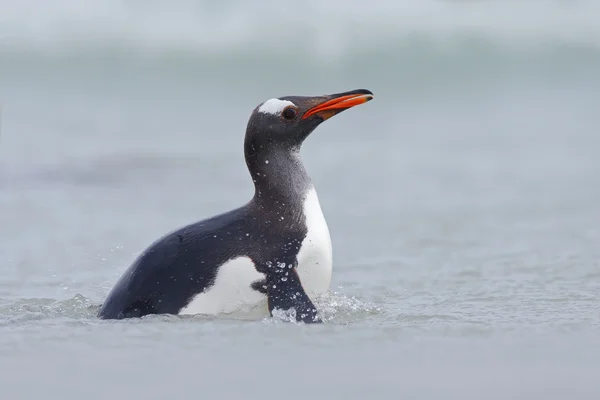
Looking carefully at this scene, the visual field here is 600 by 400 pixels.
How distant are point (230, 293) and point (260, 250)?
0.87 feet

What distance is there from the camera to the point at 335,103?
6438 millimetres

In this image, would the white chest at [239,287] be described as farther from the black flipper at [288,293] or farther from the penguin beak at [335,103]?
the penguin beak at [335,103]

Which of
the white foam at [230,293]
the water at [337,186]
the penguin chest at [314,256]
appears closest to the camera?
the water at [337,186]

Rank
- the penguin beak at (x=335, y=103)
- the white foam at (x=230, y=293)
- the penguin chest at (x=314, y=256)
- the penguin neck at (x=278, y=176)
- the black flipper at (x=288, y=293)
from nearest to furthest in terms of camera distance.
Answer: the black flipper at (x=288, y=293) → the white foam at (x=230, y=293) → the penguin chest at (x=314, y=256) → the penguin neck at (x=278, y=176) → the penguin beak at (x=335, y=103)

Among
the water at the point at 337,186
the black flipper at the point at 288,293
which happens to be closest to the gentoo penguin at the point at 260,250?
the black flipper at the point at 288,293

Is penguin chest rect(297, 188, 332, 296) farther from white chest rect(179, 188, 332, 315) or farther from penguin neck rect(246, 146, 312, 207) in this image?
penguin neck rect(246, 146, 312, 207)

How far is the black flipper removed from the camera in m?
5.82

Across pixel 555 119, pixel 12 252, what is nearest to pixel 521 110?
pixel 555 119

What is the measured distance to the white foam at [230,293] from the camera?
594 cm

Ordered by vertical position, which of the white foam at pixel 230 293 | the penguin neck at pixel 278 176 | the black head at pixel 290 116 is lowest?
the white foam at pixel 230 293

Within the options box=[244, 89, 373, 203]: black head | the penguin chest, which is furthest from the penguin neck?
the penguin chest

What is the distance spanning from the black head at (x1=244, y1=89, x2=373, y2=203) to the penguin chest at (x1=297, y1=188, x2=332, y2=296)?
0.20 metres

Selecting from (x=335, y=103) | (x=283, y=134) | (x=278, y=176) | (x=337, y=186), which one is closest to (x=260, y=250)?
(x=278, y=176)

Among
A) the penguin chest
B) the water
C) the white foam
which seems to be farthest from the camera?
the penguin chest
